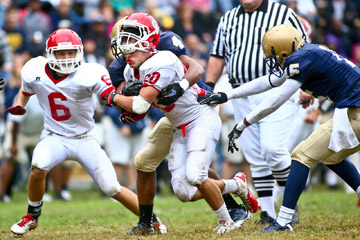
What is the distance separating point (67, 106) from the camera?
5.54m

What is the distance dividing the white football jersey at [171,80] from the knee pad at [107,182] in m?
0.77

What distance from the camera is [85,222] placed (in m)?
6.30

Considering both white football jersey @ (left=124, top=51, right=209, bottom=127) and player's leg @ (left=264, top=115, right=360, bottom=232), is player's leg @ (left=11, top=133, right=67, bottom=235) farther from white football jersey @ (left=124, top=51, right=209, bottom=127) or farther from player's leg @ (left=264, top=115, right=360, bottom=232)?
player's leg @ (left=264, top=115, right=360, bottom=232)

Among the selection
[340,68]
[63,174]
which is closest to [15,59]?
[63,174]

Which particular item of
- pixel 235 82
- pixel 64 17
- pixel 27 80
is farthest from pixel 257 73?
pixel 64 17

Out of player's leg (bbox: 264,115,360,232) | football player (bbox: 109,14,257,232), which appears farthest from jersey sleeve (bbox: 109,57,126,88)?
player's leg (bbox: 264,115,360,232)

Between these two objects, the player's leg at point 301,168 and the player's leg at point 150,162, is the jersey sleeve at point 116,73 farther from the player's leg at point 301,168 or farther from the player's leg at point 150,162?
the player's leg at point 301,168

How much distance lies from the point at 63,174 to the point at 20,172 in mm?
1817

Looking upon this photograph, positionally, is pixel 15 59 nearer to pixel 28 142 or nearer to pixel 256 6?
pixel 28 142

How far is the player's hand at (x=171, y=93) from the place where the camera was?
15.7 ft

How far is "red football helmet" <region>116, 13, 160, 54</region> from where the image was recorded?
15.9ft

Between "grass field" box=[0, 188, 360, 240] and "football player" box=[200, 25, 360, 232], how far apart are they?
0.42m

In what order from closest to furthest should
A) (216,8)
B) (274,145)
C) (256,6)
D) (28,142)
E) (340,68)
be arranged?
(340,68) < (274,145) < (256,6) < (28,142) < (216,8)

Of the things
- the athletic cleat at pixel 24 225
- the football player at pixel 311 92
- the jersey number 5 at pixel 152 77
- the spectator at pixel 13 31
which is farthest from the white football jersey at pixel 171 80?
the spectator at pixel 13 31
